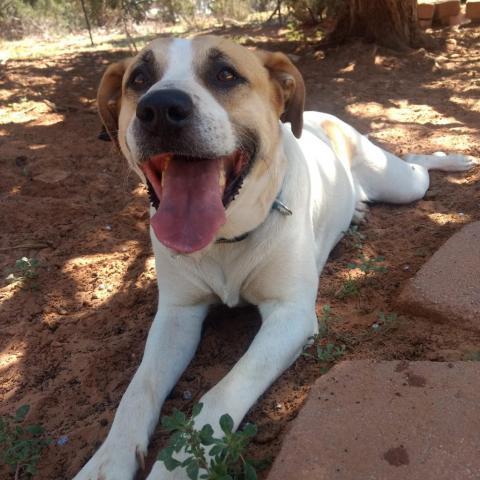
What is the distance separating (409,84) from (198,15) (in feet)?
47.0

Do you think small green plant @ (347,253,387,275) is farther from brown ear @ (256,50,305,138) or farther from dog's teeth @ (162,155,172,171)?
dog's teeth @ (162,155,172,171)

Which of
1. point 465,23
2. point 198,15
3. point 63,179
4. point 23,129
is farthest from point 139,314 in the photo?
point 198,15

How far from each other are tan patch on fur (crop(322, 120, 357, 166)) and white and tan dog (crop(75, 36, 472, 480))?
926 millimetres

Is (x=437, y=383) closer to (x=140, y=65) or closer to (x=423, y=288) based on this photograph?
(x=423, y=288)

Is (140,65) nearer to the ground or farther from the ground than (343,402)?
farther from the ground

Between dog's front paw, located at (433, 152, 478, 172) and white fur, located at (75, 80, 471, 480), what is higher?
white fur, located at (75, 80, 471, 480)

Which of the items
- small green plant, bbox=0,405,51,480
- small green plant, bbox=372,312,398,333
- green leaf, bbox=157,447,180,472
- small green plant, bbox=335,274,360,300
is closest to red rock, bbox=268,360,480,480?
green leaf, bbox=157,447,180,472

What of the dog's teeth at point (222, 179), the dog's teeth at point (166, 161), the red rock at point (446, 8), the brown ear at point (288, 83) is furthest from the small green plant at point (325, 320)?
the red rock at point (446, 8)

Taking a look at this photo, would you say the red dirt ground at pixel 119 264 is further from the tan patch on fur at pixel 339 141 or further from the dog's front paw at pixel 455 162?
the tan patch on fur at pixel 339 141

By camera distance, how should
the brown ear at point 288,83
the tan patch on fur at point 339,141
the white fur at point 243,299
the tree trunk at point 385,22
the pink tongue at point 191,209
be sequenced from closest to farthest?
the white fur at point 243,299 < the pink tongue at point 191,209 < the brown ear at point 288,83 < the tan patch on fur at point 339,141 < the tree trunk at point 385,22

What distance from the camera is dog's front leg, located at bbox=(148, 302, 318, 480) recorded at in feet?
6.89

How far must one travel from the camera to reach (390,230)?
3764mm

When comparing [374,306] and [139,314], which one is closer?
[374,306]

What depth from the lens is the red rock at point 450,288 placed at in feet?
8.29
